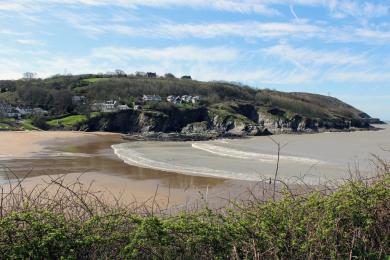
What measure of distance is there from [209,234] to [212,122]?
4071 inches

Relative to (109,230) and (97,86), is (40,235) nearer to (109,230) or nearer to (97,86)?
(109,230)

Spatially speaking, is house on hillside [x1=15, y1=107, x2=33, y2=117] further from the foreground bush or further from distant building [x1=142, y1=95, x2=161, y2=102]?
the foreground bush

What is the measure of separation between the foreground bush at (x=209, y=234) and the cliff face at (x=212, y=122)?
82580 millimetres

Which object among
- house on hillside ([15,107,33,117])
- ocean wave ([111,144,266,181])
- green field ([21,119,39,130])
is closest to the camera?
ocean wave ([111,144,266,181])

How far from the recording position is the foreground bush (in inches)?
162

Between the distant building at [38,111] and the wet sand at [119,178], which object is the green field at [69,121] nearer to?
the distant building at [38,111]

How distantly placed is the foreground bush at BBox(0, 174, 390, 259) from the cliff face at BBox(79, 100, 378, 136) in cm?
8258

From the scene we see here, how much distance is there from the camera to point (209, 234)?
4461 mm

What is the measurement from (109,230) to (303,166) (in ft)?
103

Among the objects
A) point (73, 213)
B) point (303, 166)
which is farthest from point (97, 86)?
point (73, 213)

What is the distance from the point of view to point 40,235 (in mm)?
4148

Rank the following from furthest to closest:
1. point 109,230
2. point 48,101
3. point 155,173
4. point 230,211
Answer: point 48,101, point 155,173, point 230,211, point 109,230

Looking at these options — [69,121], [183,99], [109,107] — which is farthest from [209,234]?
[183,99]

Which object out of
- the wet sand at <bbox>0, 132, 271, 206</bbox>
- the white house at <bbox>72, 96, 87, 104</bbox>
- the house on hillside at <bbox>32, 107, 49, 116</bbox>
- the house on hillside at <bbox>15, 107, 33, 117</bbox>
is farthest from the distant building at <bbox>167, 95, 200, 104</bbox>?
the wet sand at <bbox>0, 132, 271, 206</bbox>
